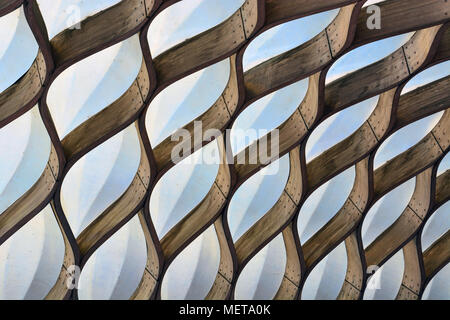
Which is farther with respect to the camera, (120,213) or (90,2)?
(120,213)

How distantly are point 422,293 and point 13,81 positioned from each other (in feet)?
72.2

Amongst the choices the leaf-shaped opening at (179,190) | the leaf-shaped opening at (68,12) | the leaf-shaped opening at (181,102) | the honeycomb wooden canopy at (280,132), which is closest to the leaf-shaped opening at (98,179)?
the honeycomb wooden canopy at (280,132)

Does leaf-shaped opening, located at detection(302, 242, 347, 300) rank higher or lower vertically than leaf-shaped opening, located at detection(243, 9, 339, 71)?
lower

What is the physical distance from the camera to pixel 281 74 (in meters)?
27.2

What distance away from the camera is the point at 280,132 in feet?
98.9

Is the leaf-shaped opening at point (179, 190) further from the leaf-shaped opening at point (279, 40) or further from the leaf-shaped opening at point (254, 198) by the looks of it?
the leaf-shaped opening at point (279, 40)

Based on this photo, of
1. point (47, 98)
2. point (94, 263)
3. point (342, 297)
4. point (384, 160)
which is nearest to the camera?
point (47, 98)

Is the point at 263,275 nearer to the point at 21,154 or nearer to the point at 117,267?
the point at 117,267

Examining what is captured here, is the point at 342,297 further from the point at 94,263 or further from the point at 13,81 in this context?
the point at 13,81

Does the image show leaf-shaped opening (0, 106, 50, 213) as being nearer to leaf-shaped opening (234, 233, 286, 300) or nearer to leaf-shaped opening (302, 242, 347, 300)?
leaf-shaped opening (234, 233, 286, 300)

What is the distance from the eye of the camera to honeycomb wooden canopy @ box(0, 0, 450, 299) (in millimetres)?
23625

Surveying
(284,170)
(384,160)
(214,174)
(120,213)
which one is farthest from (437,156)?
(120,213)

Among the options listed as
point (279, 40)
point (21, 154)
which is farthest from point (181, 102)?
point (21, 154)

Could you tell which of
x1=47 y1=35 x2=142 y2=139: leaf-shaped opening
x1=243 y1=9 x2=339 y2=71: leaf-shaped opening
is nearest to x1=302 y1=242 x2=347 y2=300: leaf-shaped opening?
x1=243 y1=9 x2=339 y2=71: leaf-shaped opening
